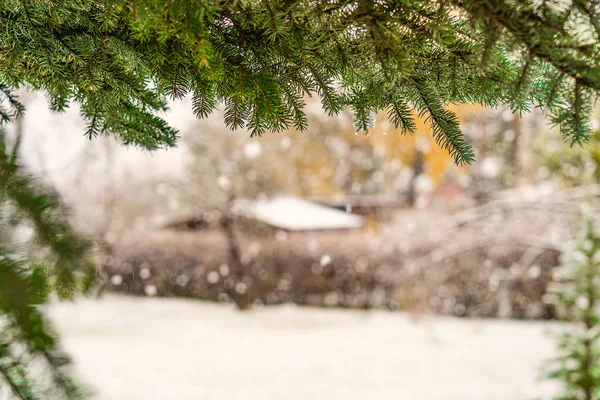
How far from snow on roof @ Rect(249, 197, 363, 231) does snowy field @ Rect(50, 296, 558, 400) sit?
1414 millimetres

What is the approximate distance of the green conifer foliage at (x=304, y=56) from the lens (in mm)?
518

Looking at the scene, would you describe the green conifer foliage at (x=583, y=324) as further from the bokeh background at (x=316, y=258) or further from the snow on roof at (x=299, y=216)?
the snow on roof at (x=299, y=216)

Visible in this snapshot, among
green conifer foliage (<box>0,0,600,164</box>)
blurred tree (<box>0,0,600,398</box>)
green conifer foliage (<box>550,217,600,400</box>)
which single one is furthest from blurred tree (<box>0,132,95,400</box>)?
green conifer foliage (<box>550,217,600,400</box>)

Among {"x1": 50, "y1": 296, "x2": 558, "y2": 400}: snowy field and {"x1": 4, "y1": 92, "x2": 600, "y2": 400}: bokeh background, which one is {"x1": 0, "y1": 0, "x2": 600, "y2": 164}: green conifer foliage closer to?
{"x1": 50, "y1": 296, "x2": 558, "y2": 400}: snowy field

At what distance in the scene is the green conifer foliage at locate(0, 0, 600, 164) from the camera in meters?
0.52

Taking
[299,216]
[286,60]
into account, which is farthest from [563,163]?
[286,60]

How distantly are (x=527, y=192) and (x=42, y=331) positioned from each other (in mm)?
7527

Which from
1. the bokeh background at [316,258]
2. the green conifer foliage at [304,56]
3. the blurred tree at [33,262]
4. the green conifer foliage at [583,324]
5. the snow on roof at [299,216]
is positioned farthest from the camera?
the snow on roof at [299,216]

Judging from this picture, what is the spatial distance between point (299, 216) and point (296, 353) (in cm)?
323

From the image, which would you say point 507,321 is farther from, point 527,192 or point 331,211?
point 331,211

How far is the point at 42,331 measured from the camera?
43 cm

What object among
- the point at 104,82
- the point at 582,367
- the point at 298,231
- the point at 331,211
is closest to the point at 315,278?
the point at 298,231

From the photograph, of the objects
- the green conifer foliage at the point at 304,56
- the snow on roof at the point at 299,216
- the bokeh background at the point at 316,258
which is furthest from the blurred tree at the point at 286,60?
the snow on roof at the point at 299,216

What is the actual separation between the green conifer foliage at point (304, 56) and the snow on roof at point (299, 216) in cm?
801
